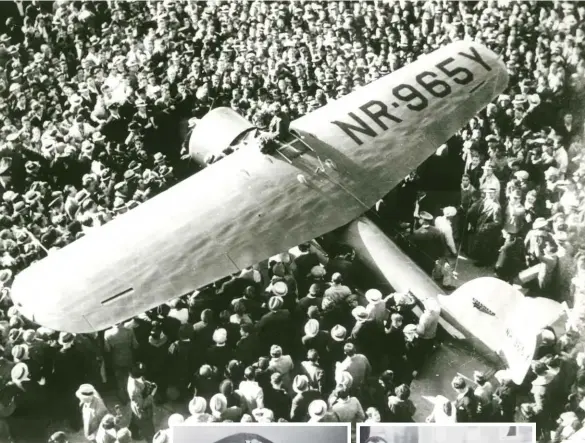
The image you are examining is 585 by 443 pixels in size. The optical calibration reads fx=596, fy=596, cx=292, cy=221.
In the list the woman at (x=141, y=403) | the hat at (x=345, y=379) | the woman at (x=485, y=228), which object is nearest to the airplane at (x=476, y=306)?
the woman at (x=485, y=228)

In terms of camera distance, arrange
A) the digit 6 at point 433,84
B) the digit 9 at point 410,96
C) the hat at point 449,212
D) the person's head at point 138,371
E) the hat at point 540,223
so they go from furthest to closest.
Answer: the digit 6 at point 433,84 < the digit 9 at point 410,96 < the hat at point 449,212 < the hat at point 540,223 < the person's head at point 138,371

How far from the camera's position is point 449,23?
6.45 m

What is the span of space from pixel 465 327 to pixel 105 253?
2942 millimetres

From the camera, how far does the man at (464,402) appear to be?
4.60 metres

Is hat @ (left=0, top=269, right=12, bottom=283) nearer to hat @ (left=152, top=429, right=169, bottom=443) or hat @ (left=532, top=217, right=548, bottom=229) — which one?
hat @ (left=152, top=429, right=169, bottom=443)

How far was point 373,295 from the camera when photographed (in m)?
4.97

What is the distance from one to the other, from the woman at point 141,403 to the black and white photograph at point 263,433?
251 millimetres

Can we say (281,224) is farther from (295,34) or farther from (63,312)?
(295,34)

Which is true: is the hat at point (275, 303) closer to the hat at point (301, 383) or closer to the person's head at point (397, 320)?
the hat at point (301, 383)

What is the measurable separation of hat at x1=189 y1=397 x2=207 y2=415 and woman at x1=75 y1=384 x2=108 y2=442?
2.17ft

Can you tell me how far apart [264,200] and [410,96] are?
79.5 inches

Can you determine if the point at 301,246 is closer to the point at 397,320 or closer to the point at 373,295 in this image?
the point at 373,295

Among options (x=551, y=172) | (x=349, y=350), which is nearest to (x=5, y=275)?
(x=349, y=350)

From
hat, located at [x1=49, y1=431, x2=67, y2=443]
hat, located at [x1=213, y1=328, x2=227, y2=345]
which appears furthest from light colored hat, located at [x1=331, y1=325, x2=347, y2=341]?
hat, located at [x1=49, y1=431, x2=67, y2=443]
